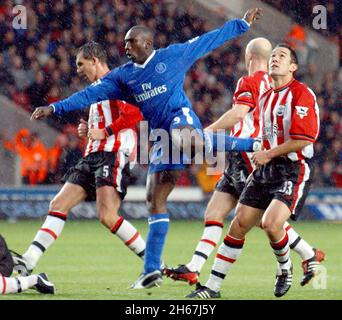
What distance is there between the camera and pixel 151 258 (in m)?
8.80

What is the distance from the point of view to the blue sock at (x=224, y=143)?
27.9ft

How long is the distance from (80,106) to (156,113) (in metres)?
0.58

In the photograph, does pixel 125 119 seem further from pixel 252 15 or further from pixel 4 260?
pixel 4 260

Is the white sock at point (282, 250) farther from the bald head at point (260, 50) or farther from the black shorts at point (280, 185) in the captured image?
the bald head at point (260, 50)

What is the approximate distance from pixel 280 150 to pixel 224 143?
0.82m

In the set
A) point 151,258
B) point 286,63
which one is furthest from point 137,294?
point 286,63

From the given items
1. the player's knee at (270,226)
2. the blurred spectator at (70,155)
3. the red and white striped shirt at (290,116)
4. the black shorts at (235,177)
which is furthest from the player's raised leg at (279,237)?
the blurred spectator at (70,155)

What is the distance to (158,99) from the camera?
28.3 feet

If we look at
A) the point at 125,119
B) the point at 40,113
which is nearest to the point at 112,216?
the point at 125,119

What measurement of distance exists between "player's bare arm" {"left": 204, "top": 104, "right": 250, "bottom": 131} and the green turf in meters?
1.24

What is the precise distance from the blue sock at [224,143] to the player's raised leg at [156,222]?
0.42m

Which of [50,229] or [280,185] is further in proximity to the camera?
[50,229]

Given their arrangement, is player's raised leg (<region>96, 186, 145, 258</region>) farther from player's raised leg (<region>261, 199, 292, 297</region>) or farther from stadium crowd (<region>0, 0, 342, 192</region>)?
stadium crowd (<region>0, 0, 342, 192</region>)
